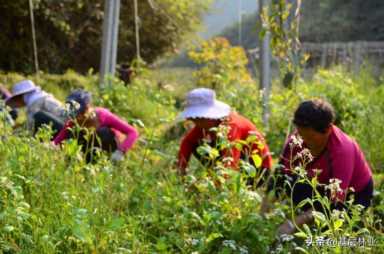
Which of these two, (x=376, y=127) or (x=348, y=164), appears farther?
(x=376, y=127)

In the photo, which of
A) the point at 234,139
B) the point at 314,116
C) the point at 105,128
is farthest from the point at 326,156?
the point at 105,128

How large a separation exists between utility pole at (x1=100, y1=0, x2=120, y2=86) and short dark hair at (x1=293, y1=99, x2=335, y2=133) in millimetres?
4604

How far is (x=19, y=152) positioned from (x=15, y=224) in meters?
0.59

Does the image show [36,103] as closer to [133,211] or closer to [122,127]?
[122,127]

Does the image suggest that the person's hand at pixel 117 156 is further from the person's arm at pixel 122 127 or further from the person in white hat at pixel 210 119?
the person in white hat at pixel 210 119

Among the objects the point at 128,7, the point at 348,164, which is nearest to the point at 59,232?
the point at 348,164

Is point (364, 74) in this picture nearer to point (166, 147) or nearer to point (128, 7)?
point (166, 147)

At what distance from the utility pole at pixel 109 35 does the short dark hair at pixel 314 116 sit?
15.1ft

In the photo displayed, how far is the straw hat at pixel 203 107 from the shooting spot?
12.1ft

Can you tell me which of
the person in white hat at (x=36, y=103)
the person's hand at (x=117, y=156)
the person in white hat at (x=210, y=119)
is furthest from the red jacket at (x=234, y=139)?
the person in white hat at (x=36, y=103)

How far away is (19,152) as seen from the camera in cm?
317

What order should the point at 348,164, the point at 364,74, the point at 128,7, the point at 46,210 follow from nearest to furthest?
the point at 46,210, the point at 348,164, the point at 364,74, the point at 128,7

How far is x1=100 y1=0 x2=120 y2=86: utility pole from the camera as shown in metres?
7.49

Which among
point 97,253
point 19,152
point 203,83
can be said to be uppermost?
point 19,152
